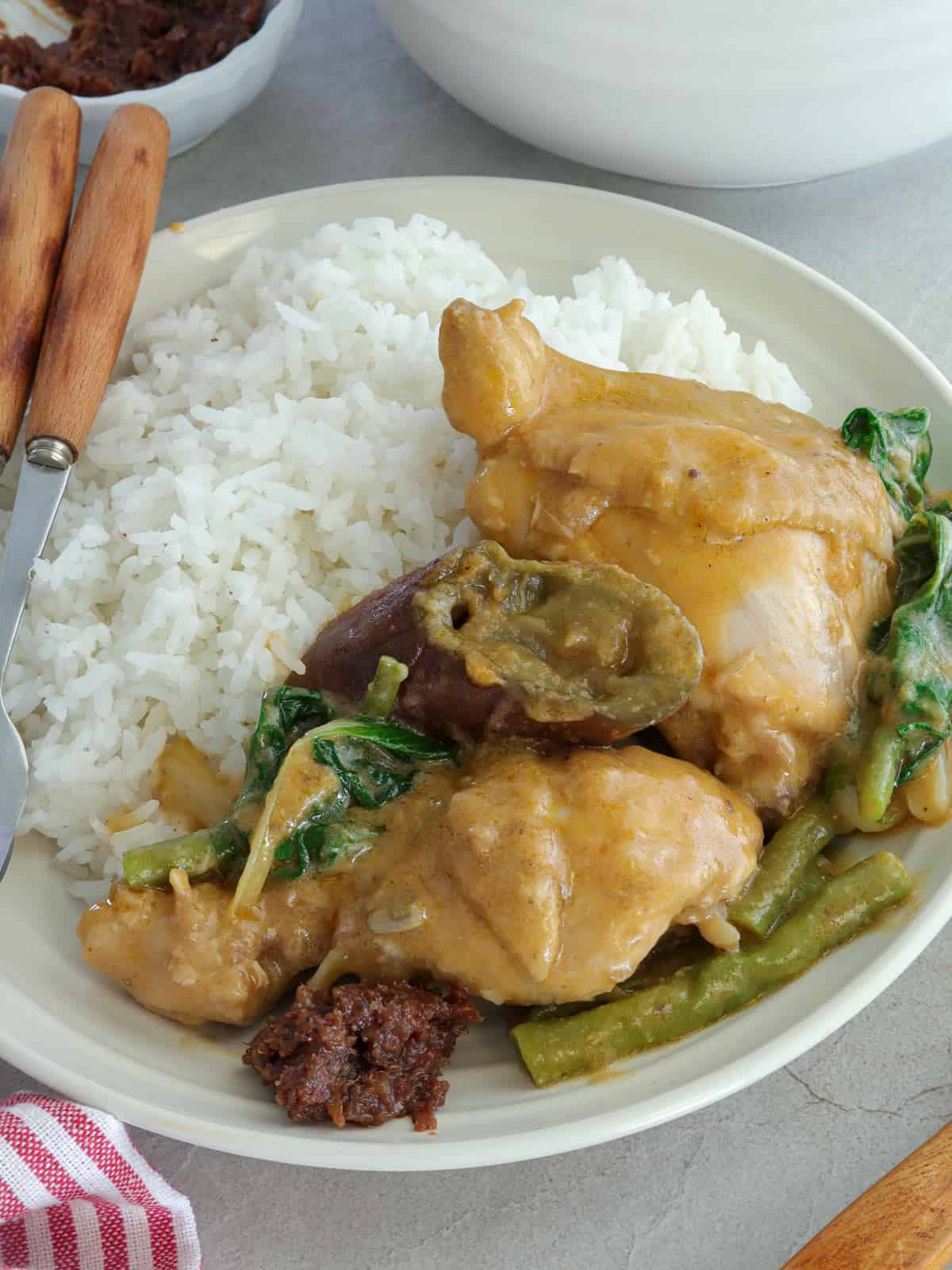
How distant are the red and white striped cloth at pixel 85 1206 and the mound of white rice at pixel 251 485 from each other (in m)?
0.57

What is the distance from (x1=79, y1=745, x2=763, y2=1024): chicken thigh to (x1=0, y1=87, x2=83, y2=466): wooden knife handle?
147cm

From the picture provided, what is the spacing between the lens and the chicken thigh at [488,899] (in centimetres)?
246

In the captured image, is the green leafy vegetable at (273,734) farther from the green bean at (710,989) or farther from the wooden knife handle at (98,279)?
the wooden knife handle at (98,279)

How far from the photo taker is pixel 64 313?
133 inches

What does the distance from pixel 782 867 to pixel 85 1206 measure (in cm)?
158

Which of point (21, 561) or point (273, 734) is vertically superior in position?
point (273, 734)

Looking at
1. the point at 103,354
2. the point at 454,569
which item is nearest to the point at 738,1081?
the point at 454,569

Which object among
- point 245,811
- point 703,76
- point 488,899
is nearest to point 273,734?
point 245,811

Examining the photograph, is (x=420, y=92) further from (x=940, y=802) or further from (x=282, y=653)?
(x=940, y=802)

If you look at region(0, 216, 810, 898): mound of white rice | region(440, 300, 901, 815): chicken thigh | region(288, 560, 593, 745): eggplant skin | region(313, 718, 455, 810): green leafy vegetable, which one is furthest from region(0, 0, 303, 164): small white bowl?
region(313, 718, 455, 810): green leafy vegetable

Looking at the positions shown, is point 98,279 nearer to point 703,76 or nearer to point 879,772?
point 703,76

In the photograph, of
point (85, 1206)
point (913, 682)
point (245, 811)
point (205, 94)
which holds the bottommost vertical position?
point (85, 1206)

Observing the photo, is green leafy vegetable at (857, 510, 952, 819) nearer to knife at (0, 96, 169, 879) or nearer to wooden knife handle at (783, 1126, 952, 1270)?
wooden knife handle at (783, 1126, 952, 1270)

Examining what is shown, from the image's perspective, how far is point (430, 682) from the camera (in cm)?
275
